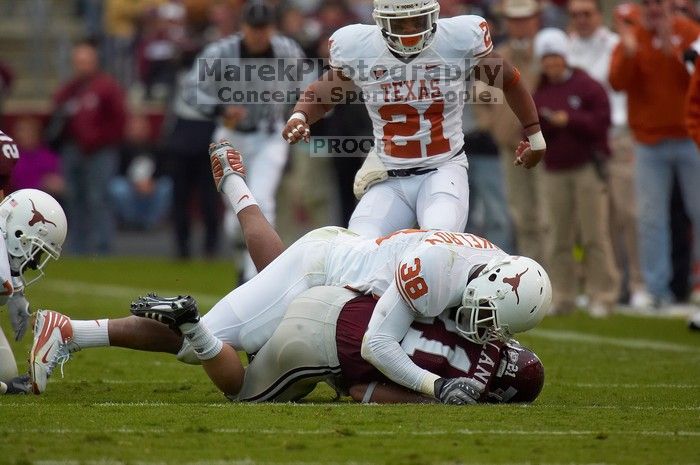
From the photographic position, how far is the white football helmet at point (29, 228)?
20.2ft

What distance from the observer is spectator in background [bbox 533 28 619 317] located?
34.4ft

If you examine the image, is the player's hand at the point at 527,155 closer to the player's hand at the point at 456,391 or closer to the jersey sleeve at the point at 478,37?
the jersey sleeve at the point at 478,37

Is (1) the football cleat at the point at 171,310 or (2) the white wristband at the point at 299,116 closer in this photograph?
(1) the football cleat at the point at 171,310

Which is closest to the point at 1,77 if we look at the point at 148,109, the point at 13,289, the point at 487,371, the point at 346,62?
the point at 148,109

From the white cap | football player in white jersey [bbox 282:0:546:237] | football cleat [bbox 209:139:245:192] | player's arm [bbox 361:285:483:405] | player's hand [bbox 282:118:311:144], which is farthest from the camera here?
the white cap

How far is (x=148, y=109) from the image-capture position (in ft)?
58.7

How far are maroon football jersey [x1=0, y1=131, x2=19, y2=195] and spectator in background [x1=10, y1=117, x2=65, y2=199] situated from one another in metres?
8.88

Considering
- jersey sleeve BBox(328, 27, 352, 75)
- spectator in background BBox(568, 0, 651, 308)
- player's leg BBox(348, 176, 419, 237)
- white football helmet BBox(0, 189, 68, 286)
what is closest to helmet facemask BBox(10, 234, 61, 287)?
white football helmet BBox(0, 189, 68, 286)

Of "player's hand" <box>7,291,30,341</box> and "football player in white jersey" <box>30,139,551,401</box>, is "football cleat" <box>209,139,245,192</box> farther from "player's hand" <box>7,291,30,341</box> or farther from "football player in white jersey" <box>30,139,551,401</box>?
"player's hand" <box>7,291,30,341</box>

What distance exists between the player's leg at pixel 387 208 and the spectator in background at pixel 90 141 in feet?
27.1

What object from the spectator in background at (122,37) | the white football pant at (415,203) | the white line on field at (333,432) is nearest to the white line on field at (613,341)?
the white football pant at (415,203)

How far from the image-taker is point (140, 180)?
689 inches

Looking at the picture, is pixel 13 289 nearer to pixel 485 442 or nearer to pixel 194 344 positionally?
pixel 194 344

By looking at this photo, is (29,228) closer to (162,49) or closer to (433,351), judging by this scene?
(433,351)
